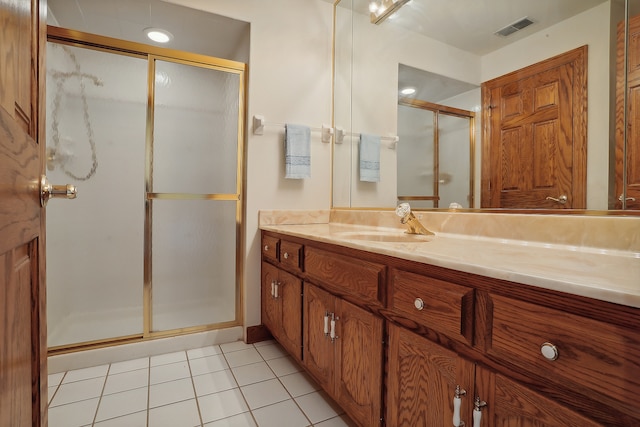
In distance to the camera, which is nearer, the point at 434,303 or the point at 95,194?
the point at 434,303

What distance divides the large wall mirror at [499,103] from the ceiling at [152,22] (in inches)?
36.0

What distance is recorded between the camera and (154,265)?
202 cm

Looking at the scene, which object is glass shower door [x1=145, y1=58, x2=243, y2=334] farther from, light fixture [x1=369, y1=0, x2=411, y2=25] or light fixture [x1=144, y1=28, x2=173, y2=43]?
light fixture [x1=369, y1=0, x2=411, y2=25]

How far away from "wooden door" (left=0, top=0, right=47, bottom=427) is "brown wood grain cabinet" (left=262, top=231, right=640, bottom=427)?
83 cm

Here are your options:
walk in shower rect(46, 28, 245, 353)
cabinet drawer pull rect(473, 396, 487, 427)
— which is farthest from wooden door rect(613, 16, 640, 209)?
walk in shower rect(46, 28, 245, 353)

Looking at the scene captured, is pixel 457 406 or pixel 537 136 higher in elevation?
pixel 537 136

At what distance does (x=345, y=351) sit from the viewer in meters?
1.20

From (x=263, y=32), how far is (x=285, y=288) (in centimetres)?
166

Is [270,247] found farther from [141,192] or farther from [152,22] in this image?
[152,22]

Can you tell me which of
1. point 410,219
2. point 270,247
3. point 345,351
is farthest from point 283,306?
point 410,219

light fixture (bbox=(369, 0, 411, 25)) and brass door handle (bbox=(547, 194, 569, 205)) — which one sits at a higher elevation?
light fixture (bbox=(369, 0, 411, 25))

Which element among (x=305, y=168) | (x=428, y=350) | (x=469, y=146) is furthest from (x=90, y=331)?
(x=469, y=146)

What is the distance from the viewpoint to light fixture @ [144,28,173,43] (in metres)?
2.18

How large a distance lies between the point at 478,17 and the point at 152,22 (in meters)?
1.98
